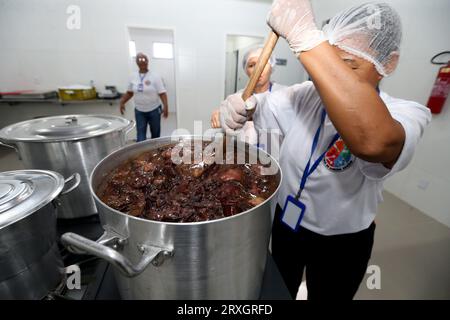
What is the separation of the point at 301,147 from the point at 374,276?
4.69ft

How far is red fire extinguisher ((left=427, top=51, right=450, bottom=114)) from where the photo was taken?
1.97 m

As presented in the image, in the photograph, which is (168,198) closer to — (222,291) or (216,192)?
(216,192)

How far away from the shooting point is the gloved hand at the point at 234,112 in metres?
→ 0.86

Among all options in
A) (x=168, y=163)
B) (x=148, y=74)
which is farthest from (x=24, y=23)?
(x=168, y=163)

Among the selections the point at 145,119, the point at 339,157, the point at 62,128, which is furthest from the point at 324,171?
the point at 145,119

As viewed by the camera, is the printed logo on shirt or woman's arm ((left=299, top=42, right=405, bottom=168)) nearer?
woman's arm ((left=299, top=42, right=405, bottom=168))

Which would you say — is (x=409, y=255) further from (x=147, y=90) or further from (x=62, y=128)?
Result: (x=147, y=90)

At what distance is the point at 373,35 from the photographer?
2.11 feet

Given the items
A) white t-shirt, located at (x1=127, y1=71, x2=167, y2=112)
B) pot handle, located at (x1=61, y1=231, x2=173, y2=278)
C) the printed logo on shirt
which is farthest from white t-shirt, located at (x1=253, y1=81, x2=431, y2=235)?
white t-shirt, located at (x1=127, y1=71, x2=167, y2=112)

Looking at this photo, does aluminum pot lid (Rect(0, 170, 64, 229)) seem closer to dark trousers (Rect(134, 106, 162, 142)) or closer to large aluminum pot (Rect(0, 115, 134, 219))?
large aluminum pot (Rect(0, 115, 134, 219))

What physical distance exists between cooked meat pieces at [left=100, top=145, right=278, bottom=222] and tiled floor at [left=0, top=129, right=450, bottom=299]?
1.43 metres

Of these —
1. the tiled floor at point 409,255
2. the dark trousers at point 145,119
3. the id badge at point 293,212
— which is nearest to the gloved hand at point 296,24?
the id badge at point 293,212

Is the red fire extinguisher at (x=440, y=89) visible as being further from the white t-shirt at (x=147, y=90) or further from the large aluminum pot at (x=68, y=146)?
the white t-shirt at (x=147, y=90)

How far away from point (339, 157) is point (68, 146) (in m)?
0.97
